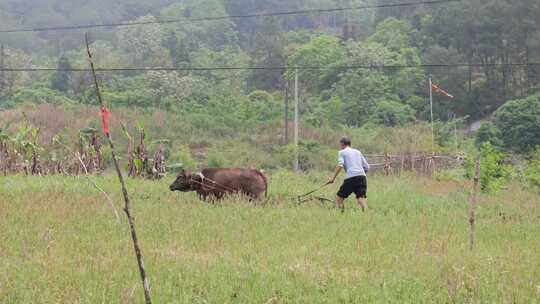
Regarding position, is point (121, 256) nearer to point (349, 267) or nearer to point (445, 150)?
point (349, 267)

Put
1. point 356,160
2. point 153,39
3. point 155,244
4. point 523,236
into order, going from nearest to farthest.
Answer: point 155,244 → point 523,236 → point 356,160 → point 153,39

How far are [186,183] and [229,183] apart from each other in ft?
2.93

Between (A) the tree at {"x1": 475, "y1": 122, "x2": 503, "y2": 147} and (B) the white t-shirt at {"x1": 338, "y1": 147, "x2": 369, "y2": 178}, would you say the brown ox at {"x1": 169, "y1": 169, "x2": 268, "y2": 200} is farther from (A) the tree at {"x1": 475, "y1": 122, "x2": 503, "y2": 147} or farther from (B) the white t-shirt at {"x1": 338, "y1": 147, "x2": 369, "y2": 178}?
(A) the tree at {"x1": 475, "y1": 122, "x2": 503, "y2": 147}

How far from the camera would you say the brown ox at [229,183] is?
13.2 metres

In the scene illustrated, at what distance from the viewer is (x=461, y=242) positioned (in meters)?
9.12

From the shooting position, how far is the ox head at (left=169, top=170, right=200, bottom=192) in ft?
43.9

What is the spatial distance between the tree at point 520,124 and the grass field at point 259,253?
23.0 meters

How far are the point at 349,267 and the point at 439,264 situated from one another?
1022 millimetres

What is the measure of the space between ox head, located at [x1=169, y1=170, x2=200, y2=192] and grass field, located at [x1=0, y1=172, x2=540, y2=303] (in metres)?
0.25

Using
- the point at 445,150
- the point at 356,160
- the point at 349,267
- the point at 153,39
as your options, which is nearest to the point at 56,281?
the point at 349,267

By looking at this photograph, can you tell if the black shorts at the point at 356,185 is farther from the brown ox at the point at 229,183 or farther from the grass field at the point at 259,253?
the brown ox at the point at 229,183

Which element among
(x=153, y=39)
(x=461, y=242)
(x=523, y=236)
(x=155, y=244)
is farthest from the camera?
(x=153, y=39)

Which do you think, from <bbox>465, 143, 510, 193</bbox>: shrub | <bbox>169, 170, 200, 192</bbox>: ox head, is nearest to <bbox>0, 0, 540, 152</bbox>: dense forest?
<bbox>465, 143, 510, 193</bbox>: shrub

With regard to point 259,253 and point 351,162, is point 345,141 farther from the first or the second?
point 259,253
